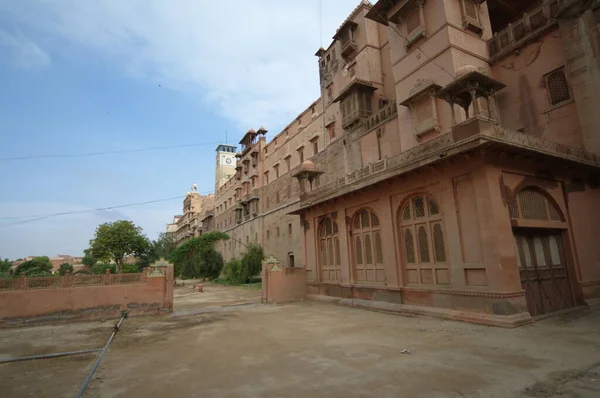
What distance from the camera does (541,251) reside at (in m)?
10.2

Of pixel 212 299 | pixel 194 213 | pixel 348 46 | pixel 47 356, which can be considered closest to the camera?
pixel 47 356

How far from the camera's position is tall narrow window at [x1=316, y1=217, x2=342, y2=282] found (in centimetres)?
1599

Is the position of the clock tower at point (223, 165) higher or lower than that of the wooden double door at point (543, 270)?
higher

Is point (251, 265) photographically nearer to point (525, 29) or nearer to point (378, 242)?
point (378, 242)

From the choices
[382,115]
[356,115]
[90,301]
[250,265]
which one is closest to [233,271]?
[250,265]

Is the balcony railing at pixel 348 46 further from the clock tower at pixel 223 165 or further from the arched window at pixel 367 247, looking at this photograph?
the clock tower at pixel 223 165

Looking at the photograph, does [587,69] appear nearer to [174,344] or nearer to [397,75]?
[397,75]

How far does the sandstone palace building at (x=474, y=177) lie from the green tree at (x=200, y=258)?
29952mm

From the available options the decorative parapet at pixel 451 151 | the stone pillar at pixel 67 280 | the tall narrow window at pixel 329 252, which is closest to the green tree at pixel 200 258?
the tall narrow window at pixel 329 252

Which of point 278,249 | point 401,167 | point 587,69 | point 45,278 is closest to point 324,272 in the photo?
point 401,167

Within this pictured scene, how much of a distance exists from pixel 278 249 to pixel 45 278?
826 inches

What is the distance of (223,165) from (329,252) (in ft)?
159

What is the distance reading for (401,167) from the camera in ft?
38.0

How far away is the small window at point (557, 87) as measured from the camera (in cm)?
1256
